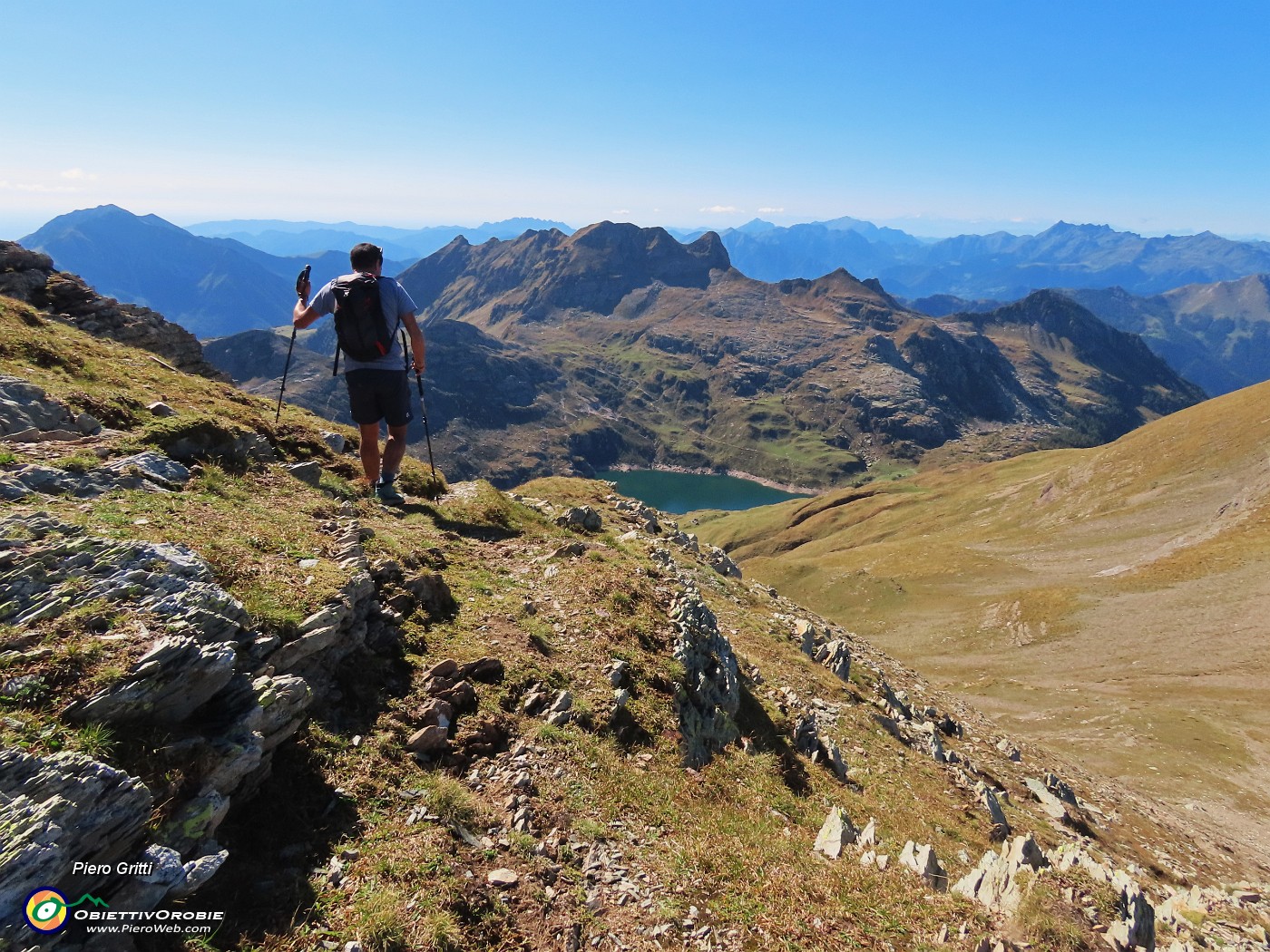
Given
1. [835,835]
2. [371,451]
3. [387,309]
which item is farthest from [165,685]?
[835,835]

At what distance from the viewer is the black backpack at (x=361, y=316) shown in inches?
549

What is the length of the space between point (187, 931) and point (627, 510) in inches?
1447

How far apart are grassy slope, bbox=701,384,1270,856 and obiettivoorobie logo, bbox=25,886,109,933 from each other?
54.2m

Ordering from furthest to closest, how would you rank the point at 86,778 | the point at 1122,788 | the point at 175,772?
the point at 1122,788 < the point at 175,772 < the point at 86,778

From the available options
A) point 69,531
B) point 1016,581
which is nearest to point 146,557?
point 69,531

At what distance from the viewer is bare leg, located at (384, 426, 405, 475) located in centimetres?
1664

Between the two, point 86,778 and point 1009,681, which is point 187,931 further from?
point 1009,681

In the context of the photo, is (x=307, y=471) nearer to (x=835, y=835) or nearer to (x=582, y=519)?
(x=582, y=519)

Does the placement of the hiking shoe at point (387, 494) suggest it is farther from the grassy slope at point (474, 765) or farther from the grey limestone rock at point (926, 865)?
the grey limestone rock at point (926, 865)

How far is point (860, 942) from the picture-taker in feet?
30.0

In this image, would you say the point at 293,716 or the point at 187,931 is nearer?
the point at 187,931

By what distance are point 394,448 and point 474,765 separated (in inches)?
405

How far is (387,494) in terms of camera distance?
18203mm

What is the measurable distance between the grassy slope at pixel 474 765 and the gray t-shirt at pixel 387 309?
3810 millimetres
